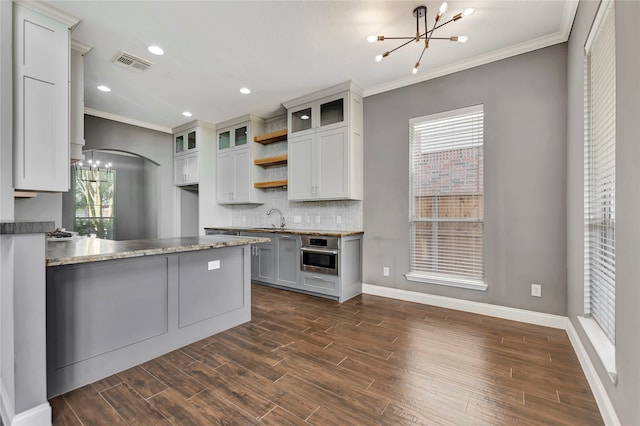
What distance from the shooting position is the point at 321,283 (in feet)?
13.3

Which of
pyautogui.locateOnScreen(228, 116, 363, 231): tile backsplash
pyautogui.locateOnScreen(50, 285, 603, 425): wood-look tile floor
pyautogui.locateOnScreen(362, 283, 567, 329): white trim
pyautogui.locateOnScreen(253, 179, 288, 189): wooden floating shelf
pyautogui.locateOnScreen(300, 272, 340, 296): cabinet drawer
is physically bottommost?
pyautogui.locateOnScreen(50, 285, 603, 425): wood-look tile floor

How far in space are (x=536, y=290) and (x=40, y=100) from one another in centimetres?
499

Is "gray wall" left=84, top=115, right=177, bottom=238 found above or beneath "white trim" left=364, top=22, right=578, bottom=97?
beneath

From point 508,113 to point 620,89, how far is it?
6.15 ft

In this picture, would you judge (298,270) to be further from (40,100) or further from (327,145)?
(40,100)

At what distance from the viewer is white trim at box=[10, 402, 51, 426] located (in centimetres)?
151

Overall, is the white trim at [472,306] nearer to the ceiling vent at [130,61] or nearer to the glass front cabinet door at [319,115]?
the glass front cabinet door at [319,115]

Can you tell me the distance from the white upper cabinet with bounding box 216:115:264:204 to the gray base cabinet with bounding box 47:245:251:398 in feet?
8.46

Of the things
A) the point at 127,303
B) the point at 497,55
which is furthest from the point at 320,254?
the point at 497,55

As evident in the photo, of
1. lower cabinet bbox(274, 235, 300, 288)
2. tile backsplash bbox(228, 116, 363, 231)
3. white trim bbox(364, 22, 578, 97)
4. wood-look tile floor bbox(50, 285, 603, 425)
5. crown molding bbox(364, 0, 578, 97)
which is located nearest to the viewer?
wood-look tile floor bbox(50, 285, 603, 425)

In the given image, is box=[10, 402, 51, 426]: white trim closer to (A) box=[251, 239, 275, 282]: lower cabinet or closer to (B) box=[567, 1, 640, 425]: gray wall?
(B) box=[567, 1, 640, 425]: gray wall

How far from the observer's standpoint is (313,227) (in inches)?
193

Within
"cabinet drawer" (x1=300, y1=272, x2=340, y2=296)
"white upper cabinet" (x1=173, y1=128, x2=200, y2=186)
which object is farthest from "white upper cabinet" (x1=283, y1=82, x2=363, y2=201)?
"white upper cabinet" (x1=173, y1=128, x2=200, y2=186)

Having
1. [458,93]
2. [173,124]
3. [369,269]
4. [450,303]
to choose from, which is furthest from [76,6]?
[450,303]
